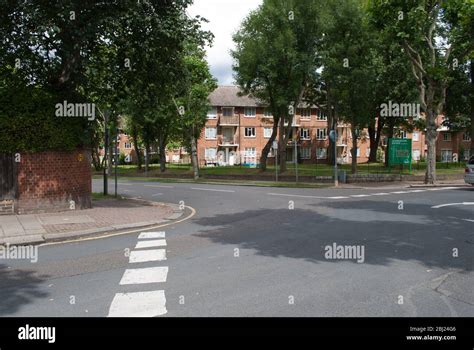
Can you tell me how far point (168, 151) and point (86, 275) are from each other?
7395 cm

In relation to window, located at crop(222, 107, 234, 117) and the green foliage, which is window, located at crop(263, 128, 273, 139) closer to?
window, located at crop(222, 107, 234, 117)

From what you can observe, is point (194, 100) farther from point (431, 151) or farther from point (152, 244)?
point (152, 244)

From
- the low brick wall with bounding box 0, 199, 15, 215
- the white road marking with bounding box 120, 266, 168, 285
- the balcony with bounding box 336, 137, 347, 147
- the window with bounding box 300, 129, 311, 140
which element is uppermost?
the window with bounding box 300, 129, 311, 140

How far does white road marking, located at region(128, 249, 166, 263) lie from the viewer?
7977 millimetres

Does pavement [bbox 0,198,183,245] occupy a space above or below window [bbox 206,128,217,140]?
below

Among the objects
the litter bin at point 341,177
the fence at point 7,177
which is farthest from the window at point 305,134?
the fence at point 7,177

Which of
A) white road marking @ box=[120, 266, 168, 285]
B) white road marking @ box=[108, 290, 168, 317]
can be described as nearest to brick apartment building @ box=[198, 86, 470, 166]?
white road marking @ box=[120, 266, 168, 285]

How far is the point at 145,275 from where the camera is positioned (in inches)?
271

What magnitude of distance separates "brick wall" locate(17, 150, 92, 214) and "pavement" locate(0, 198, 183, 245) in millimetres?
613

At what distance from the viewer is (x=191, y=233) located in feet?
35.6

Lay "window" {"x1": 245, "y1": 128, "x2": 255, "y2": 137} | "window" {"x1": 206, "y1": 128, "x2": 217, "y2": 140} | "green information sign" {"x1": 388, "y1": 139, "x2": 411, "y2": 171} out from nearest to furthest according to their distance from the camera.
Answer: "green information sign" {"x1": 388, "y1": 139, "x2": 411, "y2": 171} < "window" {"x1": 206, "y1": 128, "x2": 217, "y2": 140} < "window" {"x1": 245, "y1": 128, "x2": 255, "y2": 137}

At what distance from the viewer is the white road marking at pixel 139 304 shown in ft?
16.9

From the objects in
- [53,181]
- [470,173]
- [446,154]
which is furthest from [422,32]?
[446,154]

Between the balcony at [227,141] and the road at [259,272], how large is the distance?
186 feet
